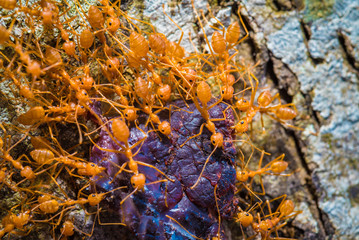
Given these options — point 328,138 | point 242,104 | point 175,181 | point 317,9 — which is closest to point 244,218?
point 175,181

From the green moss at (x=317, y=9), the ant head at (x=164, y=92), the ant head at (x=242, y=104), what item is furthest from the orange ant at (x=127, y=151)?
the green moss at (x=317, y=9)

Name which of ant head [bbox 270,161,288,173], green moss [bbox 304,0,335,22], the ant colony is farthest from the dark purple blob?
green moss [bbox 304,0,335,22]

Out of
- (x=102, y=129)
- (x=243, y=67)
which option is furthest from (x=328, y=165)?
(x=102, y=129)

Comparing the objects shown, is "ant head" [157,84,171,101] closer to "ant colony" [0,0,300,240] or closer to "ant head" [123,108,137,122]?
"ant colony" [0,0,300,240]

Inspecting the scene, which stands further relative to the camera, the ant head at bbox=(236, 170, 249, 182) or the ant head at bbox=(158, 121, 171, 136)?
the ant head at bbox=(236, 170, 249, 182)

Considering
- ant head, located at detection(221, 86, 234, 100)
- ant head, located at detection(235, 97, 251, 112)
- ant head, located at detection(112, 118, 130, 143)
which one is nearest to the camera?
ant head, located at detection(112, 118, 130, 143)

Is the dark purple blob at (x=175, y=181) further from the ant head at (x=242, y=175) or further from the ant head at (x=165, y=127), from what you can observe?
the ant head at (x=242, y=175)

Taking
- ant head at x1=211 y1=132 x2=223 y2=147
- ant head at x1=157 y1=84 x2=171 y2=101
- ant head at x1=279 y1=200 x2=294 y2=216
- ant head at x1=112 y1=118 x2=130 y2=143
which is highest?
ant head at x1=157 y1=84 x2=171 y2=101

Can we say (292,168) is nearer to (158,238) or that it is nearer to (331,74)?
(331,74)
